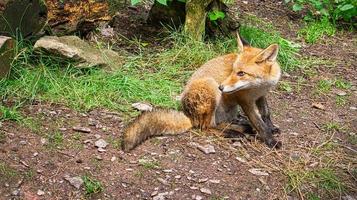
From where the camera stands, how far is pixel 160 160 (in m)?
4.43

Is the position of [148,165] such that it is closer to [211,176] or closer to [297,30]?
[211,176]

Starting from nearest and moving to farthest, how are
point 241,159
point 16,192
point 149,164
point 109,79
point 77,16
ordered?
1. point 16,192
2. point 149,164
3. point 241,159
4. point 109,79
5. point 77,16

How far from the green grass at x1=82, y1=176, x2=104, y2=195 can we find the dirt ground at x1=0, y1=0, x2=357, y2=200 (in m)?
0.04

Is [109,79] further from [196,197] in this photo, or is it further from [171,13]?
[196,197]

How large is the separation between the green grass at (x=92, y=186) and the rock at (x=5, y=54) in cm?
160

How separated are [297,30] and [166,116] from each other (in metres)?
3.76

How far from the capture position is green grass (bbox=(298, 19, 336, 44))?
758cm

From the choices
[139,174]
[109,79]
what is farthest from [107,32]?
[139,174]

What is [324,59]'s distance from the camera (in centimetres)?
707

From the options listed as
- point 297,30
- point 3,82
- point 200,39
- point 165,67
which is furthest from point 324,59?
point 3,82

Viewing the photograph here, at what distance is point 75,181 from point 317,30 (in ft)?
16.3

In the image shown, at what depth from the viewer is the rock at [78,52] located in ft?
17.6

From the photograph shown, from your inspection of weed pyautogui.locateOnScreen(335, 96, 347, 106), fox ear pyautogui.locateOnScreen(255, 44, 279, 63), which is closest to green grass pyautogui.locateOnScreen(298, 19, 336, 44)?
weed pyautogui.locateOnScreen(335, 96, 347, 106)

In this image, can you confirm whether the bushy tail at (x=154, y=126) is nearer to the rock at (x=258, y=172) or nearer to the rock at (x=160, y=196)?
the rock at (x=160, y=196)
